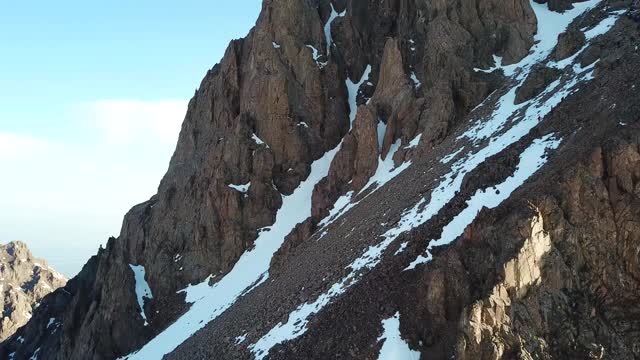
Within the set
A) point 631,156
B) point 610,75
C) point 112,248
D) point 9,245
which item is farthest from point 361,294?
point 9,245

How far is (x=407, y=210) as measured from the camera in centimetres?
3591

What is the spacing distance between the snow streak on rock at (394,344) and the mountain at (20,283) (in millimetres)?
129394

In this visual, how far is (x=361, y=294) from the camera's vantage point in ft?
92.4

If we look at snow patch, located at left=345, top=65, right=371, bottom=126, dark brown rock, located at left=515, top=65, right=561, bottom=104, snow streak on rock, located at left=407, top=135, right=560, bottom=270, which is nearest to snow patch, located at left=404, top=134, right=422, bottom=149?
dark brown rock, located at left=515, top=65, right=561, bottom=104

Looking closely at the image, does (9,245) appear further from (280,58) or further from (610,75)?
(610,75)

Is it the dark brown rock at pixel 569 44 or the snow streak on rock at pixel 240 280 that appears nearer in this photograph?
the dark brown rock at pixel 569 44

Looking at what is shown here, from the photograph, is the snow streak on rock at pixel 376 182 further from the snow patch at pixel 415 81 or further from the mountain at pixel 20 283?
the mountain at pixel 20 283

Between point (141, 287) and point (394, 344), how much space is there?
49.6 metres

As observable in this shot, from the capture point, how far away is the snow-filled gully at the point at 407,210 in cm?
3016

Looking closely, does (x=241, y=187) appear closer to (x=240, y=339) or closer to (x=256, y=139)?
(x=256, y=139)

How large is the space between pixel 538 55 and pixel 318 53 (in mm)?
28112

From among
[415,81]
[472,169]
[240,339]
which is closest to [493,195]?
[472,169]

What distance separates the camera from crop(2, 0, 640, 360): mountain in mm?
22781

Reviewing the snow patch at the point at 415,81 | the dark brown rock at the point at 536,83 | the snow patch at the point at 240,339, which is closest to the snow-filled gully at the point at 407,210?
the snow patch at the point at 240,339
